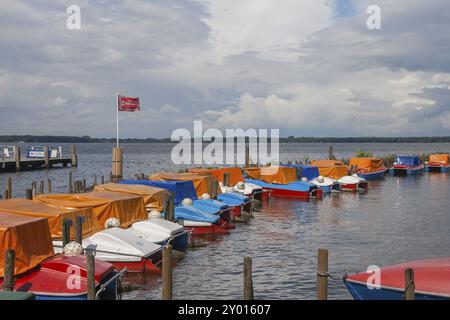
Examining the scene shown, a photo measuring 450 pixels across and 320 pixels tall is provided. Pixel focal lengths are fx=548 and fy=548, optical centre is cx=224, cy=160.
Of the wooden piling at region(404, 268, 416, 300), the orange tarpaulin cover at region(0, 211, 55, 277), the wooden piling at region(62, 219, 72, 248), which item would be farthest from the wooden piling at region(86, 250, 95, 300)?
the wooden piling at region(404, 268, 416, 300)

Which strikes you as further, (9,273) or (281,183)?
(281,183)

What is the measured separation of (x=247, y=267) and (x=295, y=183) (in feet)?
108

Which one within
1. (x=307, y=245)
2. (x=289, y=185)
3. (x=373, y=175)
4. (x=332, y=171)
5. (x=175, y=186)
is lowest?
(x=307, y=245)

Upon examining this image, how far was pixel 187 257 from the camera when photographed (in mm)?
22672

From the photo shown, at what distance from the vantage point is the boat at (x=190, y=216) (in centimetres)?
2658

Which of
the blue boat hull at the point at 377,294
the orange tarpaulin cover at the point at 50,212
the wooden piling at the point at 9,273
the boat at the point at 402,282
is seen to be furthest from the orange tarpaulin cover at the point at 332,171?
the wooden piling at the point at 9,273

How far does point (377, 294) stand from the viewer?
1361 cm

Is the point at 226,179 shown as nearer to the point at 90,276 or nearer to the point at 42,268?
the point at 42,268

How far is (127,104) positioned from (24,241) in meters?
24.5

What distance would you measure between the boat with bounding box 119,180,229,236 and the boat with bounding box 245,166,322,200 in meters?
15.7

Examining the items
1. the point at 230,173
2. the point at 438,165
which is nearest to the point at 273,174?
the point at 230,173

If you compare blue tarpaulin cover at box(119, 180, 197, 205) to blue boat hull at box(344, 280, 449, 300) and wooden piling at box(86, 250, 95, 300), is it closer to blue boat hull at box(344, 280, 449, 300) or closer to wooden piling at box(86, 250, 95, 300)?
wooden piling at box(86, 250, 95, 300)

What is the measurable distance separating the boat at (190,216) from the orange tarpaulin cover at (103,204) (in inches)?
149
